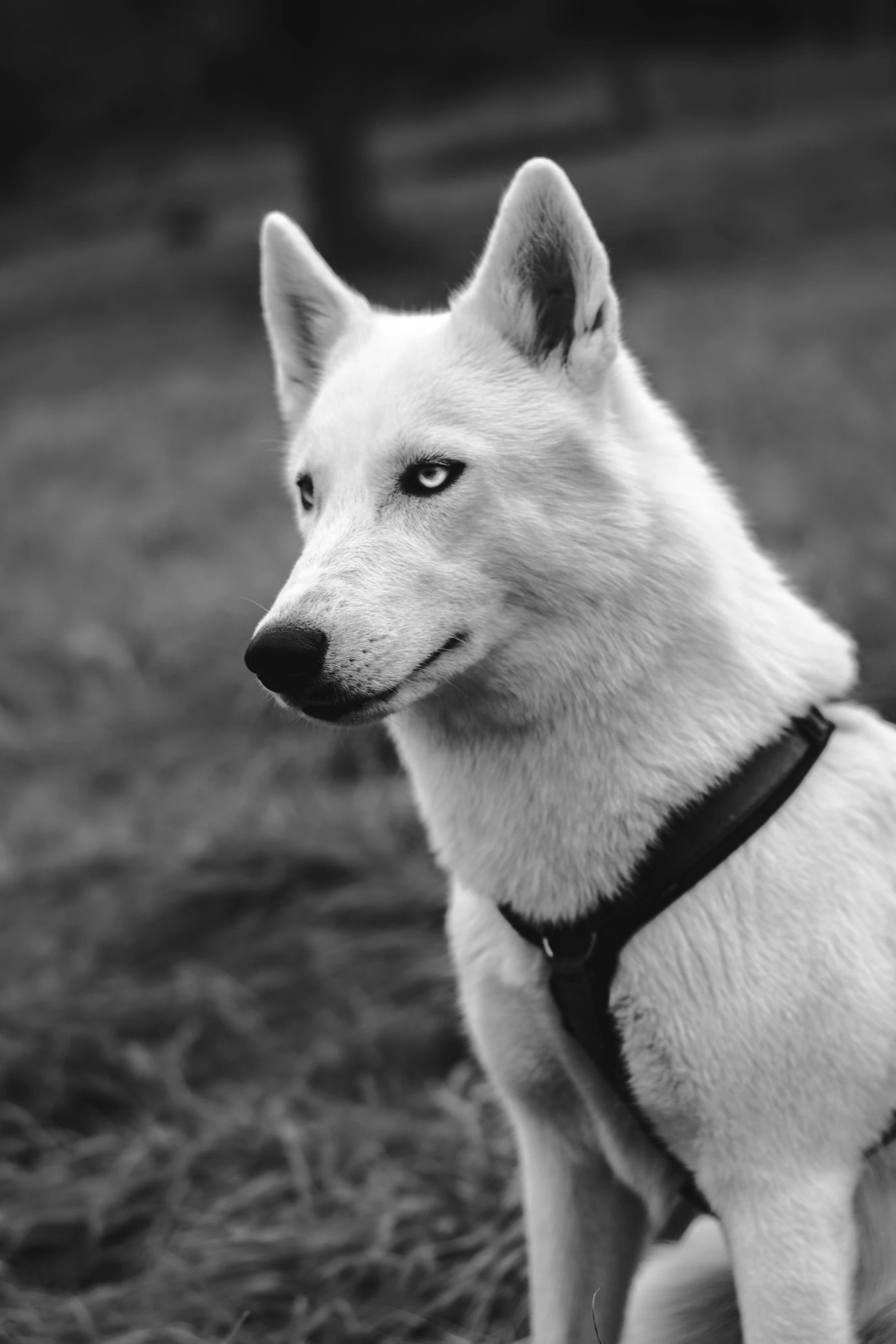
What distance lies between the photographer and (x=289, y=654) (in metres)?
2.04

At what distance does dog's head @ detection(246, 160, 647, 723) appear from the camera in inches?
82.1

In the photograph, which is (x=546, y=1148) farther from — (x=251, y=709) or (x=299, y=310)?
(x=251, y=709)

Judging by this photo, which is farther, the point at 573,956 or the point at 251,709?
the point at 251,709

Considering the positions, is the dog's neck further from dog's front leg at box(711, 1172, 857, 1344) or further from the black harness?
dog's front leg at box(711, 1172, 857, 1344)

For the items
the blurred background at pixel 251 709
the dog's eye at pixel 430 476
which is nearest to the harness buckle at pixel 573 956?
the dog's eye at pixel 430 476

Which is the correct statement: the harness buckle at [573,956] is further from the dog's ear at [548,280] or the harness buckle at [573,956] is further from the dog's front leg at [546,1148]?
the dog's ear at [548,280]

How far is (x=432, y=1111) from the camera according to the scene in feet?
12.0

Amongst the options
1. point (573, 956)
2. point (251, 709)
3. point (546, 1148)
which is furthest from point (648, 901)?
point (251, 709)

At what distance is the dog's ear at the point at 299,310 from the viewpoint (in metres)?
2.58

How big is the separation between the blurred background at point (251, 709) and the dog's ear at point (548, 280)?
2.97 ft

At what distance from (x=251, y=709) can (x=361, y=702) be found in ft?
12.7

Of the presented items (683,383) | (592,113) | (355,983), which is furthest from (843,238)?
(355,983)

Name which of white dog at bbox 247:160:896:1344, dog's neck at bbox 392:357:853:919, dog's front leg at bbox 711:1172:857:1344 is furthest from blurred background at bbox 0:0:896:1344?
dog's neck at bbox 392:357:853:919

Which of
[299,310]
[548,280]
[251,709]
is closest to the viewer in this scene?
[548,280]
